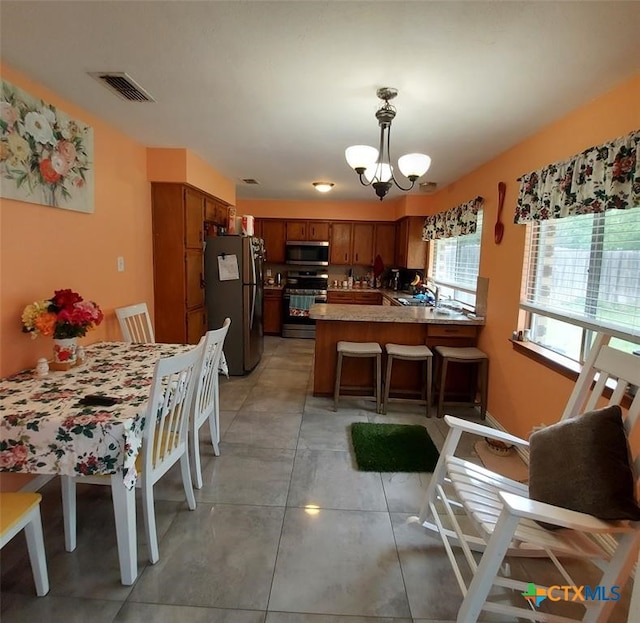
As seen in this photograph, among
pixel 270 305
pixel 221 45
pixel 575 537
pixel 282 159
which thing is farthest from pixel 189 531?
pixel 270 305

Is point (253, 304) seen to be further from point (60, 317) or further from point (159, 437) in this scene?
point (159, 437)

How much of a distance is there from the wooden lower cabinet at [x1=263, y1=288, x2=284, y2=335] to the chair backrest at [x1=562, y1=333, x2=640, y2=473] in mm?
4920

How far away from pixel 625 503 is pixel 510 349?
1834 millimetres

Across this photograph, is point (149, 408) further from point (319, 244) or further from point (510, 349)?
point (319, 244)

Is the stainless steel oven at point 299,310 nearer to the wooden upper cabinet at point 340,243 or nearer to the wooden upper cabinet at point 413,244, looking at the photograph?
the wooden upper cabinet at point 340,243

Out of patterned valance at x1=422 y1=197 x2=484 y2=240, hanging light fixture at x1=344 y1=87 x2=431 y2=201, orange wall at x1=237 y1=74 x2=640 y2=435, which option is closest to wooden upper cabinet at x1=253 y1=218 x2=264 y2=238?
patterned valance at x1=422 y1=197 x2=484 y2=240

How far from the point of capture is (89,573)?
5.24 feet

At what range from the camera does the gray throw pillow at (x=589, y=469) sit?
122 centimetres

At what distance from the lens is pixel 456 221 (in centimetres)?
395

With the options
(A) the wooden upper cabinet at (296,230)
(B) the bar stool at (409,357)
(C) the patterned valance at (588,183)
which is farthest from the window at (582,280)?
(A) the wooden upper cabinet at (296,230)

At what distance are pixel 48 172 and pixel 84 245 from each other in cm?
52

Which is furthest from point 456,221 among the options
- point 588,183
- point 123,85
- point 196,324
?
point 123,85

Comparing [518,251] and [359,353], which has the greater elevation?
[518,251]

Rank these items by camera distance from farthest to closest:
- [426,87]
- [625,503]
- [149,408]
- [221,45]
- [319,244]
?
[319,244], [426,87], [221,45], [149,408], [625,503]
